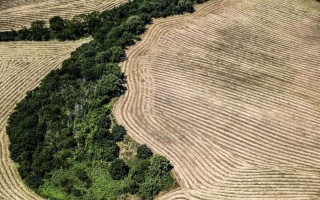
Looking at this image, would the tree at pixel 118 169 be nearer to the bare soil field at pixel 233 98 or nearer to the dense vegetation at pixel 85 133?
the dense vegetation at pixel 85 133

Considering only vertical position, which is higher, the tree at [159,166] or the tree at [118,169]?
the tree at [159,166]

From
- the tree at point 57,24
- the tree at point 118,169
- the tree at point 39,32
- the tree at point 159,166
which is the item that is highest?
the tree at point 57,24

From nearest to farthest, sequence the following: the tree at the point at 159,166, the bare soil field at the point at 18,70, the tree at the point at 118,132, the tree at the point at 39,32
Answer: the tree at the point at 159,166 < the tree at the point at 118,132 < the bare soil field at the point at 18,70 < the tree at the point at 39,32

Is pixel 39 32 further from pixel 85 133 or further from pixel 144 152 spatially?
pixel 144 152

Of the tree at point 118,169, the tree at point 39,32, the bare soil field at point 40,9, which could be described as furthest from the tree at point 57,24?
the tree at point 118,169

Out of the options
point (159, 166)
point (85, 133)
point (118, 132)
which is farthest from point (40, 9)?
point (159, 166)

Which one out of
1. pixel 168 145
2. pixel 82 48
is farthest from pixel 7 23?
pixel 168 145
